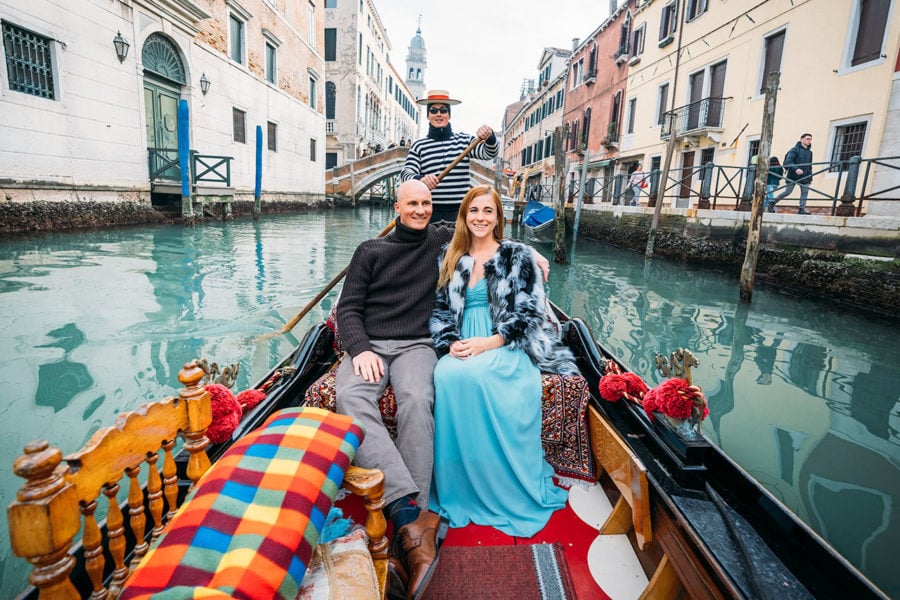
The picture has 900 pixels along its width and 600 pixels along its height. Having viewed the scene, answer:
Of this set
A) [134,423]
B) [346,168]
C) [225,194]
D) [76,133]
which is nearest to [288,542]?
[134,423]

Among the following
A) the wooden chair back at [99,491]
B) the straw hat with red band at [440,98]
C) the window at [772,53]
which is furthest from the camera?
the window at [772,53]

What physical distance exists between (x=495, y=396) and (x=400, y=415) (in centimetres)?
31

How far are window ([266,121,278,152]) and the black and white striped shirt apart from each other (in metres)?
12.2

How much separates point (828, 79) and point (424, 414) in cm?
964

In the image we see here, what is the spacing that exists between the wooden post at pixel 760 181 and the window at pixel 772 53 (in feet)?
14.4

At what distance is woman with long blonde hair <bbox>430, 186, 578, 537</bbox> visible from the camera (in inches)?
62.2

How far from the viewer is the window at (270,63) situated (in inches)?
522

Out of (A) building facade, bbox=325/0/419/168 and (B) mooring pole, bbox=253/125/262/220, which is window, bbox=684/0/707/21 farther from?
(A) building facade, bbox=325/0/419/168

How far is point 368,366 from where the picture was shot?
168cm

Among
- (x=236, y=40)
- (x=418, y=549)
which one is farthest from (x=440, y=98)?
(x=236, y=40)

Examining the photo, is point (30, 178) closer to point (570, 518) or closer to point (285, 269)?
point (285, 269)

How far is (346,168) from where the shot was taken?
19.7m

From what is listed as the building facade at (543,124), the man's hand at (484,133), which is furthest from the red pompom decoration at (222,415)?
the building facade at (543,124)

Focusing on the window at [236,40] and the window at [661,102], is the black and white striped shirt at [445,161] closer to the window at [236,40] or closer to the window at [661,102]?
the window at [236,40]
